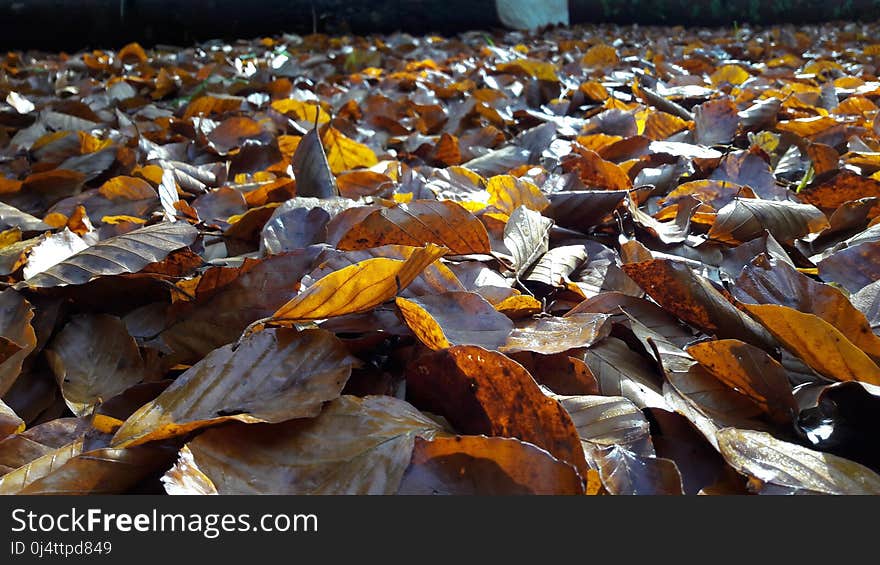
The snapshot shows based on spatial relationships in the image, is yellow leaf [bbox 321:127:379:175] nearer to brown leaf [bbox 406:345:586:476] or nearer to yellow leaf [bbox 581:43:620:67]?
brown leaf [bbox 406:345:586:476]

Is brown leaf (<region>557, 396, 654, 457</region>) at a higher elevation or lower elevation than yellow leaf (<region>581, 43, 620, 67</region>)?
lower

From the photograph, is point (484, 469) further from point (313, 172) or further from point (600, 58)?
point (600, 58)

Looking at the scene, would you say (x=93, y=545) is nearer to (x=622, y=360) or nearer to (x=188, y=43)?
(x=622, y=360)

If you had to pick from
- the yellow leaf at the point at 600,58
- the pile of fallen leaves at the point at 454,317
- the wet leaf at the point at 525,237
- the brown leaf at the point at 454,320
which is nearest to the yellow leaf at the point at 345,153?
the pile of fallen leaves at the point at 454,317

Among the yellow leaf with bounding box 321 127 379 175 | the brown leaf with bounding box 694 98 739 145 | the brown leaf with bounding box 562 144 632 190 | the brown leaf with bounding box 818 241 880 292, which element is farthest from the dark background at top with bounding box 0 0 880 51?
the brown leaf with bounding box 818 241 880 292

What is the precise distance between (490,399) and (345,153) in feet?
3.19

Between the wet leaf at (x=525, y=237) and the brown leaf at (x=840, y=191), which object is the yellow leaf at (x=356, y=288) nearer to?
the wet leaf at (x=525, y=237)

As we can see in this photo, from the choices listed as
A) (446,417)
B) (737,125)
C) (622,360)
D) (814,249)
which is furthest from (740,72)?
(446,417)

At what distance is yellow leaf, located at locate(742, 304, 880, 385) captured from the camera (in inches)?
25.0

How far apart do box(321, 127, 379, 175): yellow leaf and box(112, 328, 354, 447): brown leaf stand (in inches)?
32.1

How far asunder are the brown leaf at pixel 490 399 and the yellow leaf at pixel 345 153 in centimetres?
87

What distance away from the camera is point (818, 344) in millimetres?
651

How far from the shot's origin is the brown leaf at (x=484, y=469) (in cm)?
51

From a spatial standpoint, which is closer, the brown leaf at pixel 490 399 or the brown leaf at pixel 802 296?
the brown leaf at pixel 490 399
